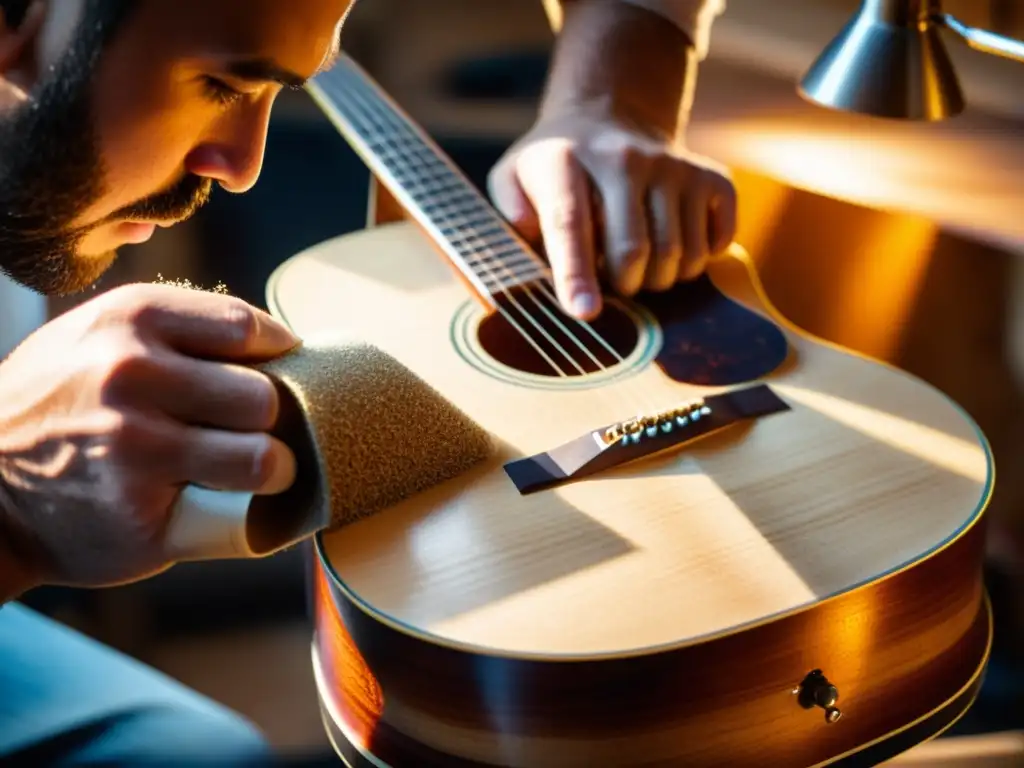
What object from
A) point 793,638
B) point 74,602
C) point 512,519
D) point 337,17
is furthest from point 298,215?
point 793,638

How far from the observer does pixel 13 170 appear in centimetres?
68

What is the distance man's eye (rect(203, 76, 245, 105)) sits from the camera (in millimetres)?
694

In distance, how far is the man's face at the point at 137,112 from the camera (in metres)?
0.64

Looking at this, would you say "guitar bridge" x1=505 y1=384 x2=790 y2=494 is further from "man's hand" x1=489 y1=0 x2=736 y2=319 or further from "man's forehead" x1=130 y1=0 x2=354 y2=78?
"man's forehead" x1=130 y1=0 x2=354 y2=78

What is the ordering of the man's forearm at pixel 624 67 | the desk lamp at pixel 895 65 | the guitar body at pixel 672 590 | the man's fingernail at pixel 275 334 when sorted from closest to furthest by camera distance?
the guitar body at pixel 672 590
the man's fingernail at pixel 275 334
the desk lamp at pixel 895 65
the man's forearm at pixel 624 67

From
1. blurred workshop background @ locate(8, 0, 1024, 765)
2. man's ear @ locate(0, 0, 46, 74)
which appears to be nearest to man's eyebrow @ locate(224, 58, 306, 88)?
man's ear @ locate(0, 0, 46, 74)

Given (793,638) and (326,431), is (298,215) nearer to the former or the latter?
(326,431)

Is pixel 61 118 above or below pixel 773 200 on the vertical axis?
above

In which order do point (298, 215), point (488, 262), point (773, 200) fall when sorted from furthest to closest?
point (298, 215) < point (773, 200) < point (488, 262)

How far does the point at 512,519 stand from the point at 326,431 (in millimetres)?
134

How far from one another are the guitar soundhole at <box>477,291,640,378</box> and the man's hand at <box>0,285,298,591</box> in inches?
10.3

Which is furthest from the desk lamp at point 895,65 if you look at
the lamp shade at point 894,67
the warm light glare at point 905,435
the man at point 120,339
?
the man at point 120,339

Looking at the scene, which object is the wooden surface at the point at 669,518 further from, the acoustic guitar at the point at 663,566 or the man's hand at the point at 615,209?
the man's hand at the point at 615,209

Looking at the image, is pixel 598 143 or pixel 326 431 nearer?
pixel 326 431
